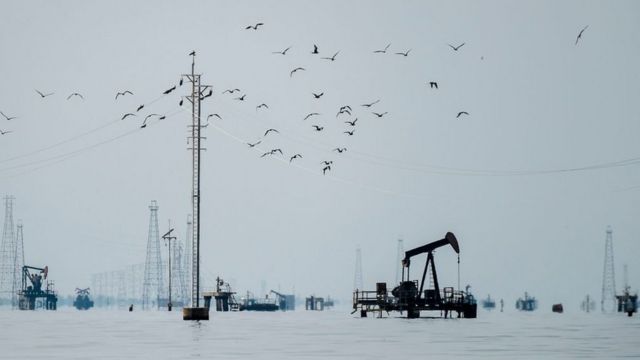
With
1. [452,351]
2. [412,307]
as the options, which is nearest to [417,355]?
[452,351]

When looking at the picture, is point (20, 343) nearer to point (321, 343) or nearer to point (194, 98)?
point (321, 343)

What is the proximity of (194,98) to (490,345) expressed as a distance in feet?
142

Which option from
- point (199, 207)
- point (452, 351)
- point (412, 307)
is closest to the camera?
point (452, 351)

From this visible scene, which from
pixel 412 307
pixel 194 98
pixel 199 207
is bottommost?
pixel 412 307

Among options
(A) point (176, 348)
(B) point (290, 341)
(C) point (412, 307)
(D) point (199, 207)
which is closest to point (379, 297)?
(C) point (412, 307)

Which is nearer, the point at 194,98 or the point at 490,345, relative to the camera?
the point at 490,345

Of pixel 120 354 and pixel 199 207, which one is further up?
pixel 199 207

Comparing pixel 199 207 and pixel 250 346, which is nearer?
pixel 250 346

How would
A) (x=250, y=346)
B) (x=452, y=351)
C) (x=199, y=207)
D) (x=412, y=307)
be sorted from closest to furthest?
(x=452, y=351)
(x=250, y=346)
(x=199, y=207)
(x=412, y=307)

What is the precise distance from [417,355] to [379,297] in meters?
87.2

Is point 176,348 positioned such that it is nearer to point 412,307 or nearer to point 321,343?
point 321,343

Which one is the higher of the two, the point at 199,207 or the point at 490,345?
the point at 199,207

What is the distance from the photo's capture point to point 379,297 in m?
135

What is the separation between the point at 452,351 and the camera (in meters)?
51.7
